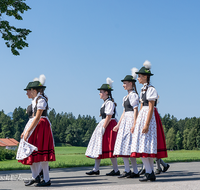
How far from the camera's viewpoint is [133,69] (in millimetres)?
8125

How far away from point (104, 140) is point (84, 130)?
6138 inches

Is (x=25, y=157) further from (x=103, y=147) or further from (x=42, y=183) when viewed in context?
(x=103, y=147)

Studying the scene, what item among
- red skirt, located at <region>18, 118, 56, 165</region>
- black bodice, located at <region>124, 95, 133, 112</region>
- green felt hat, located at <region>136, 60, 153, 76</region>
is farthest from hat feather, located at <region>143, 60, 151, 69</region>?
red skirt, located at <region>18, 118, 56, 165</region>

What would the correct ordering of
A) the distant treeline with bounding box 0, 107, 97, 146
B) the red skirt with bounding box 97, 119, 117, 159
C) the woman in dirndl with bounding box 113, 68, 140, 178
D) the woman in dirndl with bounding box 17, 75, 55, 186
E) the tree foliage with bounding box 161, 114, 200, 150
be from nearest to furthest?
the woman in dirndl with bounding box 17, 75, 55, 186, the woman in dirndl with bounding box 113, 68, 140, 178, the red skirt with bounding box 97, 119, 117, 159, the tree foliage with bounding box 161, 114, 200, 150, the distant treeline with bounding box 0, 107, 97, 146

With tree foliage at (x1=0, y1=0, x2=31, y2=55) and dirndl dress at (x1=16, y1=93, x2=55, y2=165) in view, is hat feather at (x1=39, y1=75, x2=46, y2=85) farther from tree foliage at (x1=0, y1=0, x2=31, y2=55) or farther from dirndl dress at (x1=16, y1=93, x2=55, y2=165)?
tree foliage at (x1=0, y1=0, x2=31, y2=55)

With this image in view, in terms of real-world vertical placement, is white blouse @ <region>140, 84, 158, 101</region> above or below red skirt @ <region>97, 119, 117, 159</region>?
above

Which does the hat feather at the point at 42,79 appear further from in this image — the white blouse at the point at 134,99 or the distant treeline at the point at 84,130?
the distant treeline at the point at 84,130

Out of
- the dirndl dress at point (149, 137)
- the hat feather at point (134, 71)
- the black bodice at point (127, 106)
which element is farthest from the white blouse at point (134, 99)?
the dirndl dress at point (149, 137)

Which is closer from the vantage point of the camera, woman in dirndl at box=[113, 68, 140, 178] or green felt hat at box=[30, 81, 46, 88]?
green felt hat at box=[30, 81, 46, 88]

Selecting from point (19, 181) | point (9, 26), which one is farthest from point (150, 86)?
point (9, 26)

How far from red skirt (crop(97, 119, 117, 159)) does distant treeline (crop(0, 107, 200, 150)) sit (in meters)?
97.8

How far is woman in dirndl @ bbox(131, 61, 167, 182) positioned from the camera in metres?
6.52

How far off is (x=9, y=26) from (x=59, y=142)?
131916mm

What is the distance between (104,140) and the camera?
8.22m
